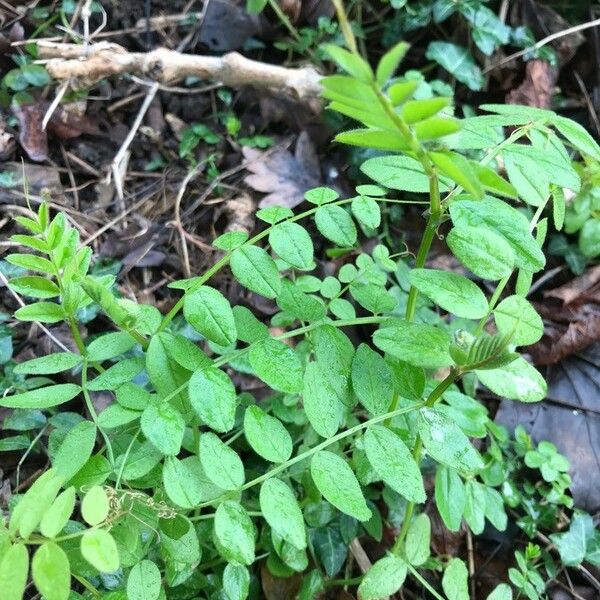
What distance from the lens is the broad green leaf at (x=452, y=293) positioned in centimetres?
96

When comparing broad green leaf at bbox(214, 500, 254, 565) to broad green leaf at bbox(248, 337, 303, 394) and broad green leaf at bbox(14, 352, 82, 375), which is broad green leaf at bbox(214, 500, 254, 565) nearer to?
broad green leaf at bbox(248, 337, 303, 394)

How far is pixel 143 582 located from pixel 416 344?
58 cm

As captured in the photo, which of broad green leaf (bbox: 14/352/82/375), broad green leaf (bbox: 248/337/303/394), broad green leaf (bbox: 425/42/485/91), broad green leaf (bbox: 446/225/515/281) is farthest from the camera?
broad green leaf (bbox: 425/42/485/91)

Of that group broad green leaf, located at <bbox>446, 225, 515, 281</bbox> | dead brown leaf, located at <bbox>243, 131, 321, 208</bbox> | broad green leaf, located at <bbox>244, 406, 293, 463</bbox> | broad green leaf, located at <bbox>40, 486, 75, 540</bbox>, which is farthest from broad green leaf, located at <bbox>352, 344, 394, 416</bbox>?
dead brown leaf, located at <bbox>243, 131, 321, 208</bbox>

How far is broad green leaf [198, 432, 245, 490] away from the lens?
991 millimetres

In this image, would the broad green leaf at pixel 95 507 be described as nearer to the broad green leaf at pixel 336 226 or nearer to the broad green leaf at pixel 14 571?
the broad green leaf at pixel 14 571

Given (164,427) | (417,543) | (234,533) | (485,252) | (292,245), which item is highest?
(485,252)

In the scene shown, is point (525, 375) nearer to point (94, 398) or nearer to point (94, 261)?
point (94, 398)

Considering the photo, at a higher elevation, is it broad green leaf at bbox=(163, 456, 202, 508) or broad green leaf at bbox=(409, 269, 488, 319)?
broad green leaf at bbox=(409, 269, 488, 319)

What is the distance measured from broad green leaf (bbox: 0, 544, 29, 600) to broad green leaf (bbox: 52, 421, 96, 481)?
0.19 meters

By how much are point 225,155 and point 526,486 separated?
1.40 metres

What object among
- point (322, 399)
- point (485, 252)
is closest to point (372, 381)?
point (322, 399)

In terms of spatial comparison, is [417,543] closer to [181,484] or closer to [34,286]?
[181,484]

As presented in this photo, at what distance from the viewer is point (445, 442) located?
1.04 meters
